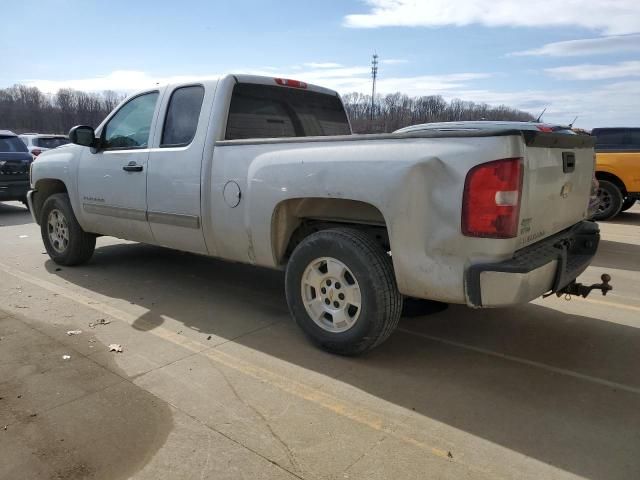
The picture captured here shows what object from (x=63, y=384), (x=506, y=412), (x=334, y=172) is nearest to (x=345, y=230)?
(x=334, y=172)

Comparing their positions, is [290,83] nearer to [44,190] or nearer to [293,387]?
[293,387]

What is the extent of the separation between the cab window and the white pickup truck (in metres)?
0.02

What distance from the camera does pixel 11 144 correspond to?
12.0 m

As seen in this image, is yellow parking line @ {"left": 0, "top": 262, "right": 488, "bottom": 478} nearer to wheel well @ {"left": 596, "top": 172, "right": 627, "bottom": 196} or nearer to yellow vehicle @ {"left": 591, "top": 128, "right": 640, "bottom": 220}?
yellow vehicle @ {"left": 591, "top": 128, "right": 640, "bottom": 220}

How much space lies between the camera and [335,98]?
5.53 meters

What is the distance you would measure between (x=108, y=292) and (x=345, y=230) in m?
2.90

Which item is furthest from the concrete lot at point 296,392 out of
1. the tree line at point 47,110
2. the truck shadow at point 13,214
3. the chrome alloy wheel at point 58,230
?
the tree line at point 47,110

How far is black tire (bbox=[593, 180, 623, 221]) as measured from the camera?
10.6 metres

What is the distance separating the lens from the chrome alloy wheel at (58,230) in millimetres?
6094

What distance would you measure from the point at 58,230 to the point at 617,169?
10.2 m

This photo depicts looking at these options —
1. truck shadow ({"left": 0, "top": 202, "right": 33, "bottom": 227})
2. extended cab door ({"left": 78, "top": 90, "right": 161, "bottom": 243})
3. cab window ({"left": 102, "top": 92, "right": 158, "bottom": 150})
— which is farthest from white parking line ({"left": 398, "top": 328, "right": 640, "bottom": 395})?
truck shadow ({"left": 0, "top": 202, "right": 33, "bottom": 227})

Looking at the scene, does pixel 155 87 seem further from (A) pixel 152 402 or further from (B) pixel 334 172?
(A) pixel 152 402

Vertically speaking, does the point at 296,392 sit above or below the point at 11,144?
below

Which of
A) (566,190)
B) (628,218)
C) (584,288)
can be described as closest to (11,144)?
(566,190)
